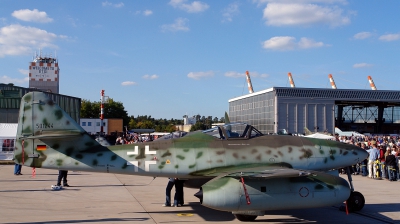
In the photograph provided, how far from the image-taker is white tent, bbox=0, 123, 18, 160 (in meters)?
25.3

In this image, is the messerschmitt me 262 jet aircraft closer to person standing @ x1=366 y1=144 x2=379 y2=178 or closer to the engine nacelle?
the engine nacelle

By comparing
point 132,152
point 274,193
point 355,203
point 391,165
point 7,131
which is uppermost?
point 7,131

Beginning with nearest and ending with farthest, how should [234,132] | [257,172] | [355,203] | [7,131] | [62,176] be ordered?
[257,172], [234,132], [355,203], [62,176], [7,131]

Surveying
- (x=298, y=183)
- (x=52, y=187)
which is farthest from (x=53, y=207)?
(x=298, y=183)

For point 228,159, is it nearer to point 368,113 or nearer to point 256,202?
point 256,202

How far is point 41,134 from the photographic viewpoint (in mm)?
9234

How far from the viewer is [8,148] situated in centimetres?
2564

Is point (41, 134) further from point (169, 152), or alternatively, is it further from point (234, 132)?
point (234, 132)

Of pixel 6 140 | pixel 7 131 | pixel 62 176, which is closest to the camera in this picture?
pixel 62 176

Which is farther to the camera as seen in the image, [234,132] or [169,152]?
[234,132]

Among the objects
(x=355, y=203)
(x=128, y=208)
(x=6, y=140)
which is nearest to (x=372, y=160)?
(x=355, y=203)

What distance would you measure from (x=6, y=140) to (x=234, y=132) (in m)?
20.7

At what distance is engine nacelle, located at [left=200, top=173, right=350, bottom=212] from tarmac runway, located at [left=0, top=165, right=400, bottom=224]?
94cm

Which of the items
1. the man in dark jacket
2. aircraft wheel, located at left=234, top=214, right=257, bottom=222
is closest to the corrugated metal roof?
the man in dark jacket
